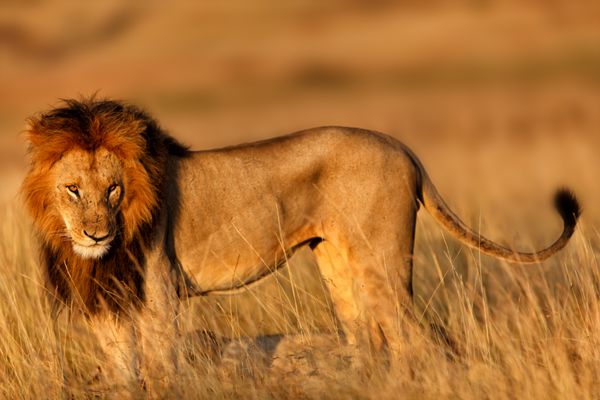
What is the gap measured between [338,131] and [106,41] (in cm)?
5267

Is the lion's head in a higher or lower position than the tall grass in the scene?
higher

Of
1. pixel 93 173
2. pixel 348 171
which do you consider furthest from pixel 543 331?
pixel 93 173

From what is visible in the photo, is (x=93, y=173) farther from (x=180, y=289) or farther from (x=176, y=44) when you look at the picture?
(x=176, y=44)

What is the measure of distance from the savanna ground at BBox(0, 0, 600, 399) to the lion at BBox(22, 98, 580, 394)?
0.73 feet

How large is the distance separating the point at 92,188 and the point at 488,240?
211 cm

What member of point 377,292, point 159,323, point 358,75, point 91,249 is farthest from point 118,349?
point 358,75

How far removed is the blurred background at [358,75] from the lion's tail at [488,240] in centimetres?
561

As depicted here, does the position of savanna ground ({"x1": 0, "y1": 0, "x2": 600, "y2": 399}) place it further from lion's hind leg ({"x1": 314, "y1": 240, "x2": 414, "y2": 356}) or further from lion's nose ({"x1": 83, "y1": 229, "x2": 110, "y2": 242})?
lion's nose ({"x1": 83, "y1": 229, "x2": 110, "y2": 242})

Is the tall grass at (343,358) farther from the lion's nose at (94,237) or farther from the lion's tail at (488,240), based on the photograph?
the lion's nose at (94,237)

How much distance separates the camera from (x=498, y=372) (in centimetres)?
480

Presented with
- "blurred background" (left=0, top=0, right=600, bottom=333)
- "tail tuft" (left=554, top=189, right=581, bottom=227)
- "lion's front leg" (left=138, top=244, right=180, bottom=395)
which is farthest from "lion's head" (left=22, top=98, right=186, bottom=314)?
"blurred background" (left=0, top=0, right=600, bottom=333)

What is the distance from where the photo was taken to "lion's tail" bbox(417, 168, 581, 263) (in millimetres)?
5691

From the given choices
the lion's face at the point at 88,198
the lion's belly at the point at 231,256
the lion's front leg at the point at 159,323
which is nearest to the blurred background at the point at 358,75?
the lion's belly at the point at 231,256

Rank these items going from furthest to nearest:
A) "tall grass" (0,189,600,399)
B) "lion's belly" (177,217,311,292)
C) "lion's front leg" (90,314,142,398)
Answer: "lion's belly" (177,217,311,292) → "lion's front leg" (90,314,142,398) → "tall grass" (0,189,600,399)
